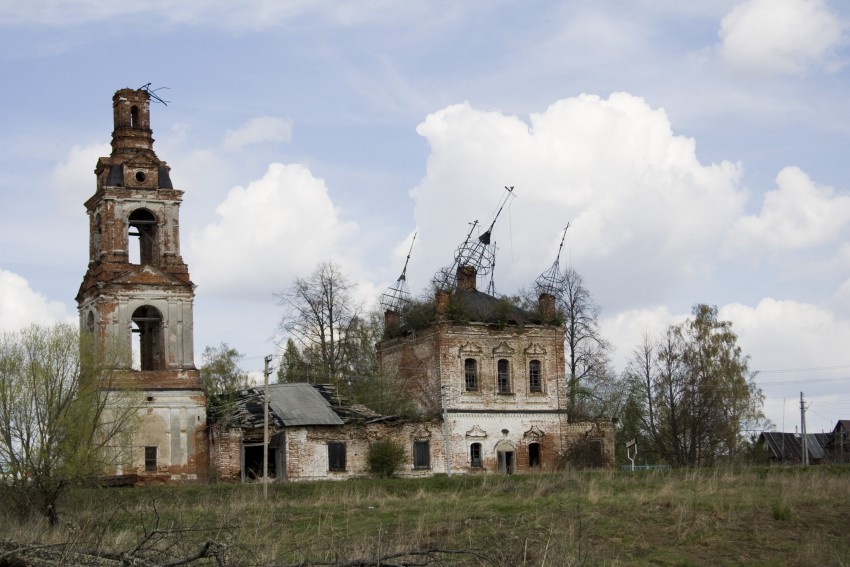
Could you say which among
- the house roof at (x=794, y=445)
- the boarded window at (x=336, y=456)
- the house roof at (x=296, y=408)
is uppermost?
the house roof at (x=296, y=408)

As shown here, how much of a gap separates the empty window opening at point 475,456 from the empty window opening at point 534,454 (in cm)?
209

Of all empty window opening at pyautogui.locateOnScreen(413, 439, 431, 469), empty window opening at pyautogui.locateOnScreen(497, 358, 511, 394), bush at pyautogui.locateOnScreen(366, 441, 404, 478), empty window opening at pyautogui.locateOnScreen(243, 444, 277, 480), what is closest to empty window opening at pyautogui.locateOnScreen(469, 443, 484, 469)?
empty window opening at pyautogui.locateOnScreen(413, 439, 431, 469)

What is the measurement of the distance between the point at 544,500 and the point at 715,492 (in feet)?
12.4

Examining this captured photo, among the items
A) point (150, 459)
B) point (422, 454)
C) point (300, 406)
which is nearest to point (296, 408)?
point (300, 406)

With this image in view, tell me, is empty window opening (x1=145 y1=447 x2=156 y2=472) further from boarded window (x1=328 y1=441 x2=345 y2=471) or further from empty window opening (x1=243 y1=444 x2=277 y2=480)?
boarded window (x1=328 y1=441 x2=345 y2=471)

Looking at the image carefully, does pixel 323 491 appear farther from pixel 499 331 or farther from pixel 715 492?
pixel 499 331

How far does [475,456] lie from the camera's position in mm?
43438

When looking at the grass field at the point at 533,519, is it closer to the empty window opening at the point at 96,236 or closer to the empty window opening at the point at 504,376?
the empty window opening at the point at 96,236

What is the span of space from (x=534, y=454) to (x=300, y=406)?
30.8 ft

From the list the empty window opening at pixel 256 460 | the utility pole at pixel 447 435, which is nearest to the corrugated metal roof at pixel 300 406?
the empty window opening at pixel 256 460

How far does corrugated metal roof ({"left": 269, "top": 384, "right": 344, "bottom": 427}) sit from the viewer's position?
4000 centimetres

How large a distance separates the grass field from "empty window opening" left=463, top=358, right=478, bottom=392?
38.8 feet

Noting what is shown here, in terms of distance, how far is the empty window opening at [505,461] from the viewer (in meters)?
43.7

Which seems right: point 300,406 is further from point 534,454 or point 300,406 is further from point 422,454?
point 534,454
